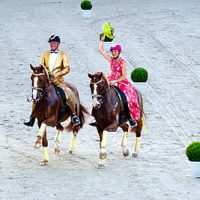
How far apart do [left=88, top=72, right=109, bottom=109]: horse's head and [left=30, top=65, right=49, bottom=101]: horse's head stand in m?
0.95

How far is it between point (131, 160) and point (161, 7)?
73.6 feet

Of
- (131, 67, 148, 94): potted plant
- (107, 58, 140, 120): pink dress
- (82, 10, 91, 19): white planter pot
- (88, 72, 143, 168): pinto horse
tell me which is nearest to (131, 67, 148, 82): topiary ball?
(131, 67, 148, 94): potted plant

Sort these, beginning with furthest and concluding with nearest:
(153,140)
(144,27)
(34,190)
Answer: (144,27) → (153,140) → (34,190)

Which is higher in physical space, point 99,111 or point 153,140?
point 99,111

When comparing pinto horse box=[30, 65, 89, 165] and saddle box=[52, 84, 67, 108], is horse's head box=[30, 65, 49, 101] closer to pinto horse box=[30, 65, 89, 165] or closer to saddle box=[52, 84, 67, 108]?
pinto horse box=[30, 65, 89, 165]

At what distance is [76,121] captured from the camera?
21469mm

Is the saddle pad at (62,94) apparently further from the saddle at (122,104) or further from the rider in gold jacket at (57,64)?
the saddle at (122,104)

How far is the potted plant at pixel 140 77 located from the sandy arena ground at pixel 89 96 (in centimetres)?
31

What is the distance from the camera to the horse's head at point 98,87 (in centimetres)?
2023

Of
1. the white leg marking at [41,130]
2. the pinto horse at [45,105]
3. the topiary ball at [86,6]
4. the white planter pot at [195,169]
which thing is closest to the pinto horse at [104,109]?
the pinto horse at [45,105]

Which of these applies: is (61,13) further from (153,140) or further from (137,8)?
(153,140)

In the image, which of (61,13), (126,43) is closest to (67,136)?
(126,43)

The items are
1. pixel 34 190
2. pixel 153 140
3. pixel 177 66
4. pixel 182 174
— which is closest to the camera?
pixel 34 190

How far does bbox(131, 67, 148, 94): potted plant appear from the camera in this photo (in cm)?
2903
